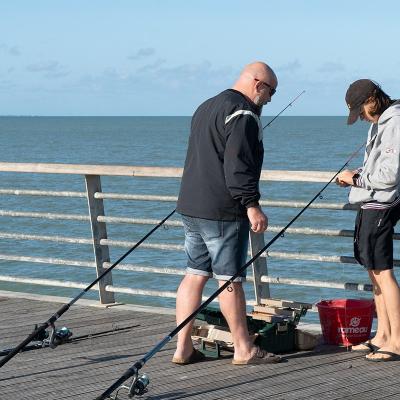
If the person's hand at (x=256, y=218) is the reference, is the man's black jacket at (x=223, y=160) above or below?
above

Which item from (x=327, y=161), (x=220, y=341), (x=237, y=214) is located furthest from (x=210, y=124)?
(x=327, y=161)

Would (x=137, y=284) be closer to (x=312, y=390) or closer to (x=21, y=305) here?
(x=21, y=305)

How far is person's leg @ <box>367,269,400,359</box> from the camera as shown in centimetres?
575

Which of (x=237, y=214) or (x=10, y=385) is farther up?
(x=237, y=214)

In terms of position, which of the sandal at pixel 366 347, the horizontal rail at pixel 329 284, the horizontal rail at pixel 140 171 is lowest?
the sandal at pixel 366 347

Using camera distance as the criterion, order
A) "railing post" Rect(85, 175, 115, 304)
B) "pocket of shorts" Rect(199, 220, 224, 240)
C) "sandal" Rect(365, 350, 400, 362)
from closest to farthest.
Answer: "pocket of shorts" Rect(199, 220, 224, 240)
"sandal" Rect(365, 350, 400, 362)
"railing post" Rect(85, 175, 115, 304)

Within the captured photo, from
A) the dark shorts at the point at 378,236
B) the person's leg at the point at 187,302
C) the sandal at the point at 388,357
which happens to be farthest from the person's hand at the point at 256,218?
the sandal at the point at 388,357

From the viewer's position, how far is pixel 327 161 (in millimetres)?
47750

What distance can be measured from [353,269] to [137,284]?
3.57m

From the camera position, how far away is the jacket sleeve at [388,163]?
18.1 feet

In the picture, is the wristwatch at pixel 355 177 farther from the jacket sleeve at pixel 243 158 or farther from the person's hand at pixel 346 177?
the jacket sleeve at pixel 243 158

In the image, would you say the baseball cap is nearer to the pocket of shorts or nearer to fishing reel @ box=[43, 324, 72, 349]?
the pocket of shorts

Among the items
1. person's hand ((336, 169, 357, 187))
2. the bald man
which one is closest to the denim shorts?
the bald man

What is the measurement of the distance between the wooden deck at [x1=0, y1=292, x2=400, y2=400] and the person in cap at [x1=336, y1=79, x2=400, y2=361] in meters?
0.27
